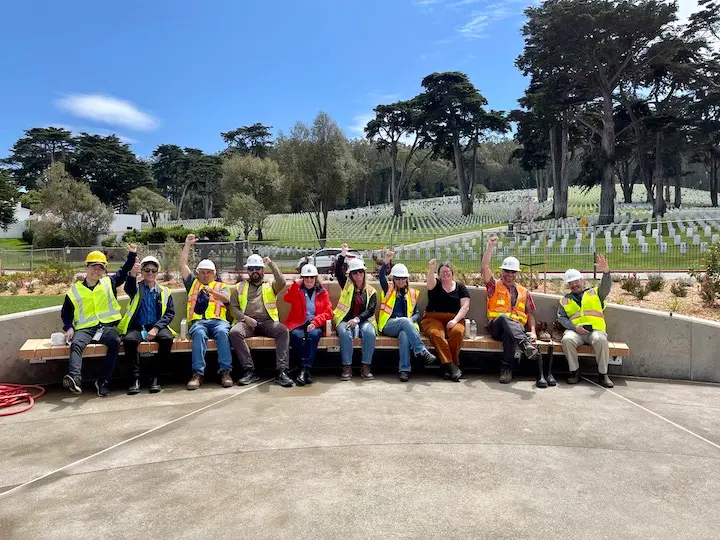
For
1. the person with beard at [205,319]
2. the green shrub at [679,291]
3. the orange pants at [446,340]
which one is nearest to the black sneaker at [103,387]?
the person with beard at [205,319]

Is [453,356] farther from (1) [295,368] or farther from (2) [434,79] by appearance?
(2) [434,79]

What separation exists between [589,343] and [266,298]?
3966 millimetres

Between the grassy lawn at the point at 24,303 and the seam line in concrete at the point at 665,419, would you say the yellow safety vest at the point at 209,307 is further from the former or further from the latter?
the grassy lawn at the point at 24,303

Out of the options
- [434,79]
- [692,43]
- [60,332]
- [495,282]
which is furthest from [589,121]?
[60,332]

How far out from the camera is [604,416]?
496 cm

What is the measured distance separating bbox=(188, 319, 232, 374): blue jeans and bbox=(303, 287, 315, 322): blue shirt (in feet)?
3.22

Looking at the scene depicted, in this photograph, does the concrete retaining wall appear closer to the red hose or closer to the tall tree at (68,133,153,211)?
the red hose

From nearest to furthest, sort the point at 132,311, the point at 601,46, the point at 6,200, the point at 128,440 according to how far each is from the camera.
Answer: the point at 128,440, the point at 132,311, the point at 601,46, the point at 6,200

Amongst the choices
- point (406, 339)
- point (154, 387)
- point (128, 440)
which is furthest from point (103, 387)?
point (406, 339)

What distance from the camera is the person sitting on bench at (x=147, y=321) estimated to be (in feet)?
20.0

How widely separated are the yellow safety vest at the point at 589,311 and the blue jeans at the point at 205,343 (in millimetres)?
4200

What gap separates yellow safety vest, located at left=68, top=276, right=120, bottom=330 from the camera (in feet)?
20.2

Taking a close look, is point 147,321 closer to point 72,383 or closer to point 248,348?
point 72,383

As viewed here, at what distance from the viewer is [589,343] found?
249 inches
